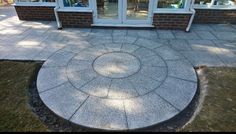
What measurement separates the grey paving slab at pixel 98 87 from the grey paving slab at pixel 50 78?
1.75 ft

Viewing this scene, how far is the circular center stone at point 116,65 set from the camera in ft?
12.6

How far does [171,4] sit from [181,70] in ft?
8.45

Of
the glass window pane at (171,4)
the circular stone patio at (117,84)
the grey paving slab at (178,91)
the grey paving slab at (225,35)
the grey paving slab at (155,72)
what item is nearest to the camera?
the circular stone patio at (117,84)

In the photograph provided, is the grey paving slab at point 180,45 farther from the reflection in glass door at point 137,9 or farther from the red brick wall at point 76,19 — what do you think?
the red brick wall at point 76,19

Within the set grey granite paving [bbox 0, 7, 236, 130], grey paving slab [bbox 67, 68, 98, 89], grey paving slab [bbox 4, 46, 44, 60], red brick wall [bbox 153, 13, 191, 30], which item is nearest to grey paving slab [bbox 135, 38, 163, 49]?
grey granite paving [bbox 0, 7, 236, 130]

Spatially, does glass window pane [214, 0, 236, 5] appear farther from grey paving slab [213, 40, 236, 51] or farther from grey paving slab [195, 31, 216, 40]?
grey paving slab [213, 40, 236, 51]

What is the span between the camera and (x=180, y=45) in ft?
16.5

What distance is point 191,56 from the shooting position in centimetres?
455

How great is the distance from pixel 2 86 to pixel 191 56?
4323mm

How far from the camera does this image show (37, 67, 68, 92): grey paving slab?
3.57 meters

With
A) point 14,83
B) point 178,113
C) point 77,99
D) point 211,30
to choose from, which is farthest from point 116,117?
point 211,30

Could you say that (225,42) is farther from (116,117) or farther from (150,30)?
(116,117)

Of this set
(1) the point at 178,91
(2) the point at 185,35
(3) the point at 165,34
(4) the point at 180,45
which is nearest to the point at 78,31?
(3) the point at 165,34

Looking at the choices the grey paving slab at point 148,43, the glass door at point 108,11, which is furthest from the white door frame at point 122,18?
the grey paving slab at point 148,43
